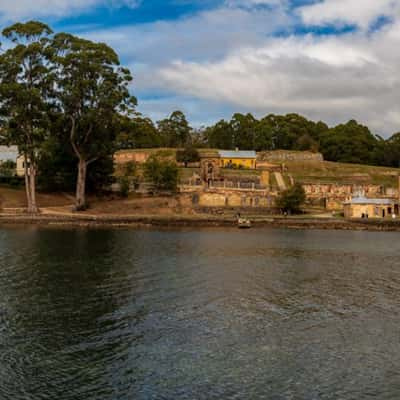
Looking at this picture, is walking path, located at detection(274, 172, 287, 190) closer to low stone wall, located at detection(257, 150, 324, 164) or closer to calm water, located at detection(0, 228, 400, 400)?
low stone wall, located at detection(257, 150, 324, 164)

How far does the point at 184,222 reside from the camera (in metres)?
65.3

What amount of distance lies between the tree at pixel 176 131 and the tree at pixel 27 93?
69169 millimetres

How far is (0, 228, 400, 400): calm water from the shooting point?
15188 mm

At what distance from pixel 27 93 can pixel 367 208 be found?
43484 mm

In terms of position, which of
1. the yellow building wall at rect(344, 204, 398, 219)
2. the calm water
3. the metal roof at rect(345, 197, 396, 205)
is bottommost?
the calm water

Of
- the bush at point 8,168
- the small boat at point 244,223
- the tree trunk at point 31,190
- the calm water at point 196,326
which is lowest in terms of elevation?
the calm water at point 196,326

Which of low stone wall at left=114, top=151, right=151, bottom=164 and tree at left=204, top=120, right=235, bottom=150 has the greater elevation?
tree at left=204, top=120, right=235, bottom=150

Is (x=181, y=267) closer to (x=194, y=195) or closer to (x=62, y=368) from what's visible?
(x=62, y=368)

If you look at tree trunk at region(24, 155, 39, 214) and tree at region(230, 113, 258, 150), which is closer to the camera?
tree trunk at region(24, 155, 39, 214)

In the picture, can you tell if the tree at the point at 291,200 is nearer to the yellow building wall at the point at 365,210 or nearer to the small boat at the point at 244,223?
the yellow building wall at the point at 365,210

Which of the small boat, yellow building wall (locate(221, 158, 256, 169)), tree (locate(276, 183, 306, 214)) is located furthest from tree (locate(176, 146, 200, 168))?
the small boat

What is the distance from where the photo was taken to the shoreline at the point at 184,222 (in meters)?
63.3

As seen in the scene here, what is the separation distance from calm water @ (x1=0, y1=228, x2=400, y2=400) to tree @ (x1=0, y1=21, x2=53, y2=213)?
1147 inches

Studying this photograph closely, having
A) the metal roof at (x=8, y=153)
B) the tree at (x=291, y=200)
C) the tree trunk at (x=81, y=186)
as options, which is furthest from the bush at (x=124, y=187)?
the metal roof at (x=8, y=153)
